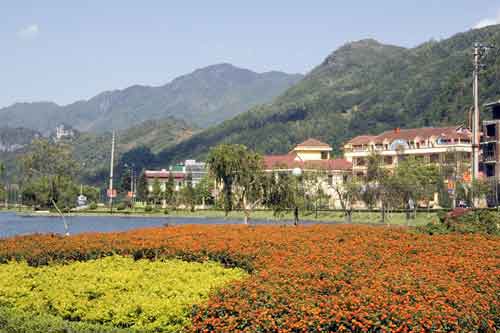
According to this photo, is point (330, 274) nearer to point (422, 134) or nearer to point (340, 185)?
point (340, 185)

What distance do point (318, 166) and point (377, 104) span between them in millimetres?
75416

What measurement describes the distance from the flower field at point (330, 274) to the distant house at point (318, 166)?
39.2 metres

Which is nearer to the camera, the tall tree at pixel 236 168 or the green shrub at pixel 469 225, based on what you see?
the green shrub at pixel 469 225

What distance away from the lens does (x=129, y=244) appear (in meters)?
14.5

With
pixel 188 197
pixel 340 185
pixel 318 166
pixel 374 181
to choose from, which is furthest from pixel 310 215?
pixel 188 197

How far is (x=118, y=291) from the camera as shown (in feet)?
34.6

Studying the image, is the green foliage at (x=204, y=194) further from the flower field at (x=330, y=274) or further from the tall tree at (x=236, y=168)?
the flower field at (x=330, y=274)

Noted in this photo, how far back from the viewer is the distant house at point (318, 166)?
215ft

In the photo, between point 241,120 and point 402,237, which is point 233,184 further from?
point 241,120

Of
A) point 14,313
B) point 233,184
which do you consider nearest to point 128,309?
point 14,313

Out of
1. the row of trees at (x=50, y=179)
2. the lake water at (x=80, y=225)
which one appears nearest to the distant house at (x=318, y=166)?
the lake water at (x=80, y=225)

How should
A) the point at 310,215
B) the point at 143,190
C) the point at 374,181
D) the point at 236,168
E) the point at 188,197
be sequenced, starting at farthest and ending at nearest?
the point at 143,190 → the point at 188,197 → the point at 310,215 → the point at 374,181 → the point at 236,168

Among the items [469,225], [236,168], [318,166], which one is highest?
[318,166]

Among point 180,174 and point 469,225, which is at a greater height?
point 180,174
